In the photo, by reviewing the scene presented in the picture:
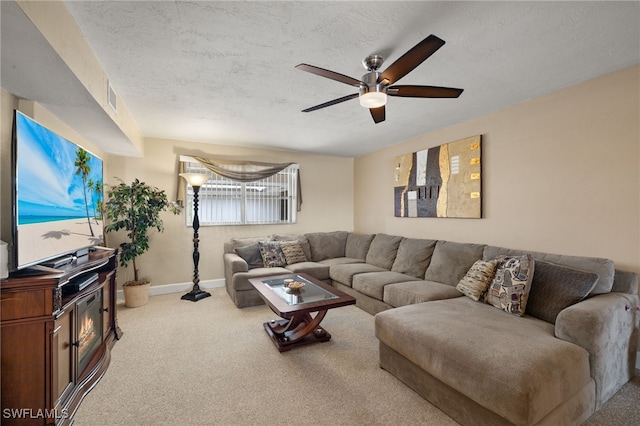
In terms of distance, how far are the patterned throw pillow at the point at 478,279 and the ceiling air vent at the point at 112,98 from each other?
3.57 meters

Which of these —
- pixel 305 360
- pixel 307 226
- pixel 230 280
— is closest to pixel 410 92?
pixel 305 360

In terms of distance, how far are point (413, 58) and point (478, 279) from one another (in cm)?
197

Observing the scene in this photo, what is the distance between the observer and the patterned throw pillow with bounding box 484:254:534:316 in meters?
2.18

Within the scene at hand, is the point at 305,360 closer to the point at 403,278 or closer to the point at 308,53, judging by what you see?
the point at 403,278

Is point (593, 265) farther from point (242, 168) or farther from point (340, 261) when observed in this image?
point (242, 168)

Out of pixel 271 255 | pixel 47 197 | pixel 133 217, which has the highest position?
Answer: pixel 47 197

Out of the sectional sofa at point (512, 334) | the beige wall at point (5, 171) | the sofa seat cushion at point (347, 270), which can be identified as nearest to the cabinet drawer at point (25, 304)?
the beige wall at point (5, 171)

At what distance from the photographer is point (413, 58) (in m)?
1.66

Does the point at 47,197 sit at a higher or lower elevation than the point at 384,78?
lower

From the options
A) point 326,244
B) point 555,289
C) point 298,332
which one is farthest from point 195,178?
point 555,289

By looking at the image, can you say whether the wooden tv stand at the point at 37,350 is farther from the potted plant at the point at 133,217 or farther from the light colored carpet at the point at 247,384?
the potted plant at the point at 133,217

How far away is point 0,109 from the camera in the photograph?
1756 mm

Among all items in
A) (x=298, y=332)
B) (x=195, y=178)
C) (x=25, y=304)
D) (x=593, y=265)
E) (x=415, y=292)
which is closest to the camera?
(x=25, y=304)

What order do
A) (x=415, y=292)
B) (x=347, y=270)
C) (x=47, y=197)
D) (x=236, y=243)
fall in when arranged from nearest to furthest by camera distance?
(x=47, y=197), (x=415, y=292), (x=347, y=270), (x=236, y=243)
